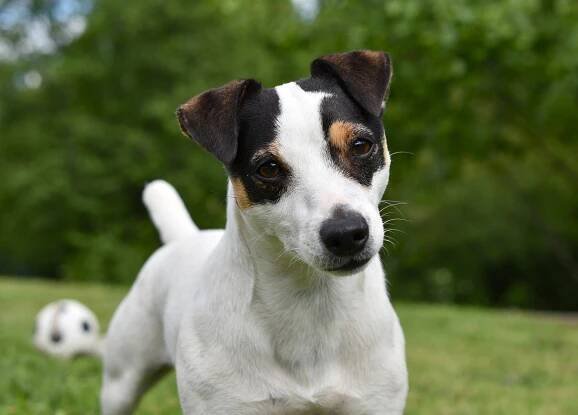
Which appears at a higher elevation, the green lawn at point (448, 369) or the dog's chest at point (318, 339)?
the dog's chest at point (318, 339)

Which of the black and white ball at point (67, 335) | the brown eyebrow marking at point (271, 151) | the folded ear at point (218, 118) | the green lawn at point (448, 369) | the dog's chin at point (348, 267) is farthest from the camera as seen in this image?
the black and white ball at point (67, 335)

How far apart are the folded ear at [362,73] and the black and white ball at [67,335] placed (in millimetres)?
5168

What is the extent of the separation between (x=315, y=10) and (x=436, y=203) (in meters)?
8.50

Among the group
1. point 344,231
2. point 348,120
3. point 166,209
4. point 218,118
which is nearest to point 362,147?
point 348,120

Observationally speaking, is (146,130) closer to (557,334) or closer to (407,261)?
(407,261)

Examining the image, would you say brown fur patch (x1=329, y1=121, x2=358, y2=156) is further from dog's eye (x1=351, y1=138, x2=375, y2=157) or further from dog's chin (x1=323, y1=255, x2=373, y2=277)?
dog's chin (x1=323, y1=255, x2=373, y2=277)

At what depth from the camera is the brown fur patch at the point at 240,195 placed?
3434mm

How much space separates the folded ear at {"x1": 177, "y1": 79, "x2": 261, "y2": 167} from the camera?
3432 mm

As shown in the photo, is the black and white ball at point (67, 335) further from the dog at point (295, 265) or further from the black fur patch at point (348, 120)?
the black fur patch at point (348, 120)

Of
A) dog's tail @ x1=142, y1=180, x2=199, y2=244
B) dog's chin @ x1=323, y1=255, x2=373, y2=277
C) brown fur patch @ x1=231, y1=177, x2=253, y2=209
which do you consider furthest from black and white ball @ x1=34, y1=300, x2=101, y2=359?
dog's chin @ x1=323, y1=255, x2=373, y2=277

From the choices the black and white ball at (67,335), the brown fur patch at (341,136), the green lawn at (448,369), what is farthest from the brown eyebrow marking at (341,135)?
the black and white ball at (67,335)

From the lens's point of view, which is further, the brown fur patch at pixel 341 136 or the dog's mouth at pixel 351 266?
the brown fur patch at pixel 341 136

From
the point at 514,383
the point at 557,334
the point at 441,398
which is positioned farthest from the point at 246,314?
the point at 557,334

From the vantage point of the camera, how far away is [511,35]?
13039 millimetres
